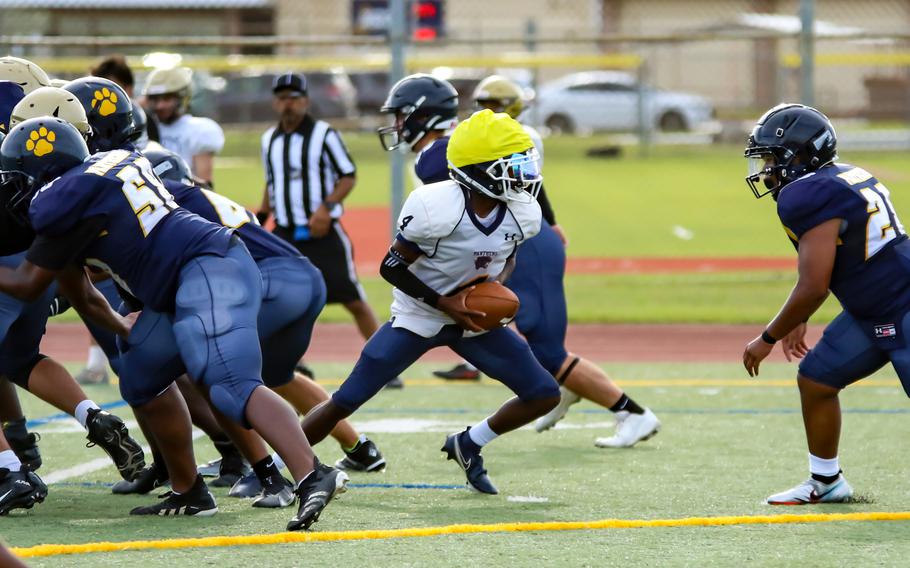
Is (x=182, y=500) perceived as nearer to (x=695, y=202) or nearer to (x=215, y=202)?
(x=215, y=202)

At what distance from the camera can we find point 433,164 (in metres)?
6.77

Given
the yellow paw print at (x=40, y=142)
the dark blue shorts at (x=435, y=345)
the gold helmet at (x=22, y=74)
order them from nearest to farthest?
the yellow paw print at (x=40, y=142) → the dark blue shorts at (x=435, y=345) → the gold helmet at (x=22, y=74)

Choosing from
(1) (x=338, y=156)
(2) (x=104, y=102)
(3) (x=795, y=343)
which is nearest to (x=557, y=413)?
(3) (x=795, y=343)

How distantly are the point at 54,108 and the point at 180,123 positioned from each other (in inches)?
139

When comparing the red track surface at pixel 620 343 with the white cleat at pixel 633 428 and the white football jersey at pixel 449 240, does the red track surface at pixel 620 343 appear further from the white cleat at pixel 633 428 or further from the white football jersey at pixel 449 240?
the white football jersey at pixel 449 240

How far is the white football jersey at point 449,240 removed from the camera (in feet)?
18.6

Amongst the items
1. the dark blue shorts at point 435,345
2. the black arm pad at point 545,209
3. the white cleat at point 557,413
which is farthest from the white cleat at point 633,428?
the dark blue shorts at point 435,345

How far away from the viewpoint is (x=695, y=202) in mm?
21828

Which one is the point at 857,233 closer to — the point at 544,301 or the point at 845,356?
the point at 845,356

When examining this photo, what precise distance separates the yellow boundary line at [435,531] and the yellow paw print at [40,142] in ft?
4.57

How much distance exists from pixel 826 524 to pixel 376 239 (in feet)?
40.0

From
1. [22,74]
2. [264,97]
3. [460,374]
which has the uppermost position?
[22,74]

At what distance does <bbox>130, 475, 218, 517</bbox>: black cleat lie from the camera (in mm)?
5582

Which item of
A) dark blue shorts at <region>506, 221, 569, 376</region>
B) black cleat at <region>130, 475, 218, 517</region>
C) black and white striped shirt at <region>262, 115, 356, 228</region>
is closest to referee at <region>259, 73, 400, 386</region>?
black and white striped shirt at <region>262, 115, 356, 228</region>
